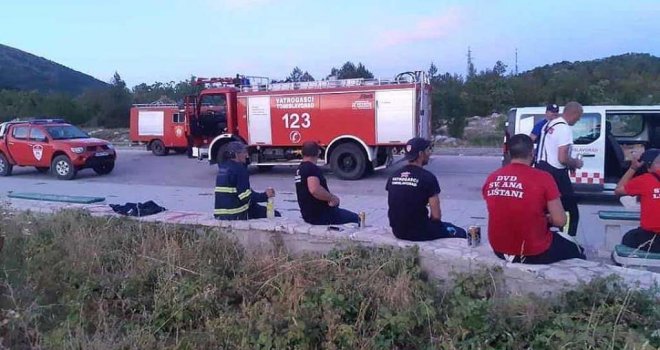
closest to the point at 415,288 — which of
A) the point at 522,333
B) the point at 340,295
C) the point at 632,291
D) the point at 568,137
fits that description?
the point at 340,295

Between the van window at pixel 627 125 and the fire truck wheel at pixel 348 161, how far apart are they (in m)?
6.18

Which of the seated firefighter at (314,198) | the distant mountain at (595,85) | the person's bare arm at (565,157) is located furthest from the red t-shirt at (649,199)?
the distant mountain at (595,85)

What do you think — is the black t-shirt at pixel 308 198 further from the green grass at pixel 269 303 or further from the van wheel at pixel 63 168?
the van wheel at pixel 63 168

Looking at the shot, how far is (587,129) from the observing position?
1189cm

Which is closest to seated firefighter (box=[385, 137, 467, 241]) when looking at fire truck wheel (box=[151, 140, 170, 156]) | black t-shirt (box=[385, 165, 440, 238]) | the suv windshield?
black t-shirt (box=[385, 165, 440, 238])

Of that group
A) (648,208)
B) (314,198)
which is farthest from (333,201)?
(648,208)

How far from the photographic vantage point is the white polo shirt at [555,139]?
7363mm

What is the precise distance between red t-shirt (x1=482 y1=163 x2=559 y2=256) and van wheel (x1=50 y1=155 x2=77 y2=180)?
15.5 meters

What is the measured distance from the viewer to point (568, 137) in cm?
736

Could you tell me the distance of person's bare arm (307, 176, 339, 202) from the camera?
7.11 m

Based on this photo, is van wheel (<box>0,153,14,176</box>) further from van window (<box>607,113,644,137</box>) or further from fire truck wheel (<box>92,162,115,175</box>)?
van window (<box>607,113,644,137</box>)

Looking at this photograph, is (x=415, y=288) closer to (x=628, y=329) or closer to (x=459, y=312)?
(x=459, y=312)

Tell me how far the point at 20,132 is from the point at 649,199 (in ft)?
58.5

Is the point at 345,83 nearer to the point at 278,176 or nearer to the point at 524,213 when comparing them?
the point at 278,176
